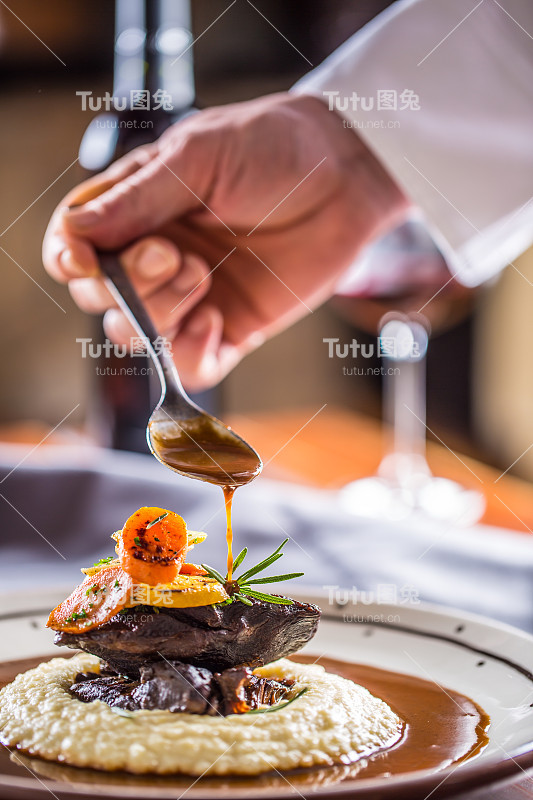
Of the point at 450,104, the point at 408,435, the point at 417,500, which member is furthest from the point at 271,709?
the point at 408,435

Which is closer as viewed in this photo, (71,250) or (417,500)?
(71,250)

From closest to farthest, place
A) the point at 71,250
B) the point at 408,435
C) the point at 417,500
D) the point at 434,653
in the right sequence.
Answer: the point at 434,653, the point at 71,250, the point at 417,500, the point at 408,435

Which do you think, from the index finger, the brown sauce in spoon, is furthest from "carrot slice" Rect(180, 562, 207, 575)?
the index finger

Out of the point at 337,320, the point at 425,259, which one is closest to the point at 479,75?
the point at 425,259

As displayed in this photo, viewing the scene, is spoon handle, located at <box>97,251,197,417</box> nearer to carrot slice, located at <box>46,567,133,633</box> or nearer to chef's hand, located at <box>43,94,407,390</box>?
chef's hand, located at <box>43,94,407,390</box>

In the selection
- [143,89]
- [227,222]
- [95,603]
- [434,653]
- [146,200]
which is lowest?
[434,653]

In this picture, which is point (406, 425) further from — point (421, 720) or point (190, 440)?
point (421, 720)
